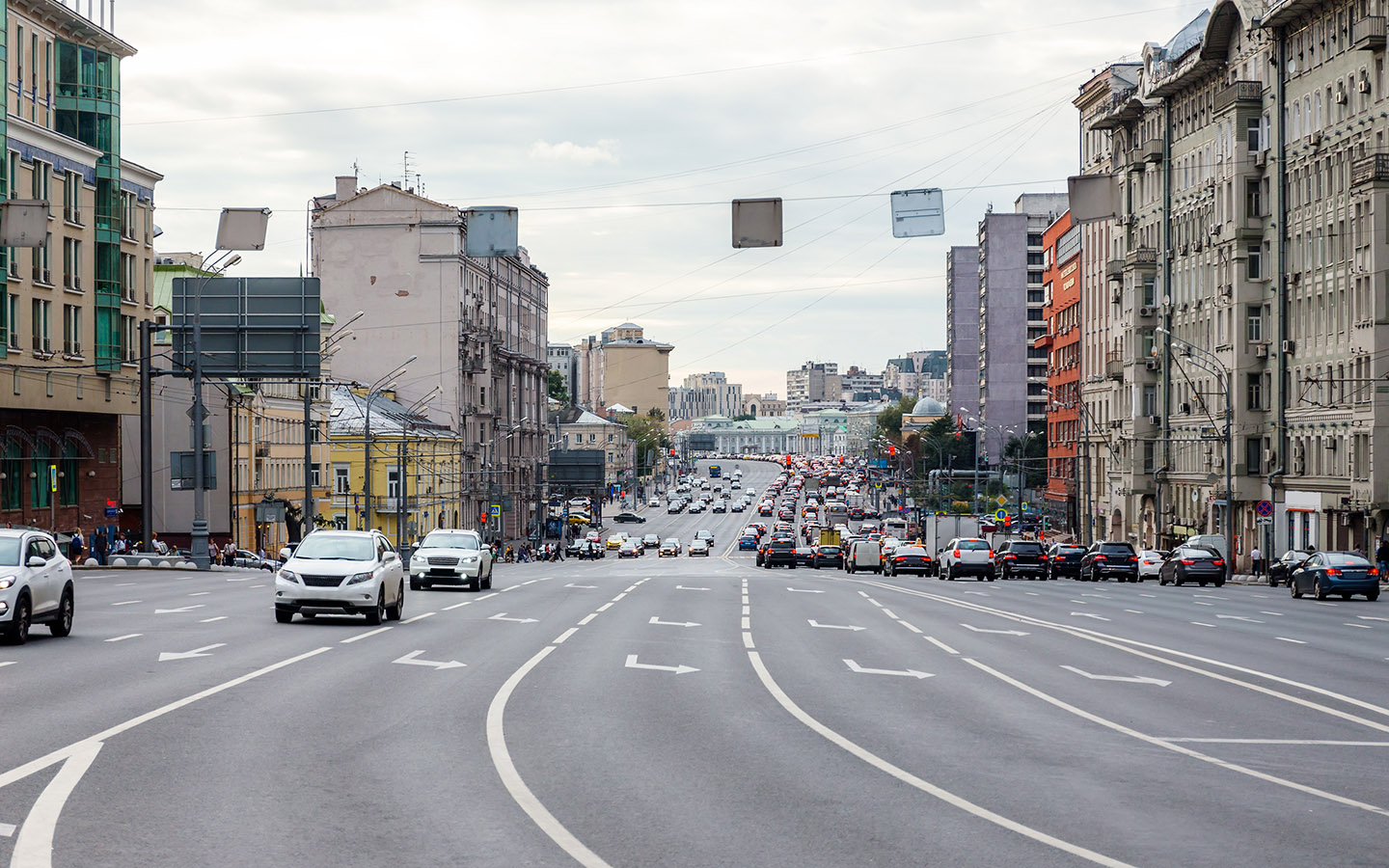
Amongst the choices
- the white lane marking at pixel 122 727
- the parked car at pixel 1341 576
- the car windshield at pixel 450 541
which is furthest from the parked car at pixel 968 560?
the white lane marking at pixel 122 727

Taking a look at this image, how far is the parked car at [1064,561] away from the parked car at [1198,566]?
874 centimetres

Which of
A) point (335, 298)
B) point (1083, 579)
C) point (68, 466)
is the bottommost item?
point (1083, 579)

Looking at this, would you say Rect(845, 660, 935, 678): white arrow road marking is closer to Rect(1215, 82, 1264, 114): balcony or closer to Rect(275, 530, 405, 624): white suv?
Rect(275, 530, 405, 624): white suv

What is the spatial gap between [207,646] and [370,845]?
1429cm

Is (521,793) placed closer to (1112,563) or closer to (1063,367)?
(1112,563)

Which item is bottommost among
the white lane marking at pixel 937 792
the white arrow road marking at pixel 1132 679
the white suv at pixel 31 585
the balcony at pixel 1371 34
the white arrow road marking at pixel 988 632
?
the white arrow road marking at pixel 988 632

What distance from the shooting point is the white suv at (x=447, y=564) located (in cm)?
4247

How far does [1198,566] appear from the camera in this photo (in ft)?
184

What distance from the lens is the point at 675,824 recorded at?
10.3m

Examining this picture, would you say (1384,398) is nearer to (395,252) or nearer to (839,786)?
(839,786)

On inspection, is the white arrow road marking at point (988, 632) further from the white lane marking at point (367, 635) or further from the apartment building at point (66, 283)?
the apartment building at point (66, 283)

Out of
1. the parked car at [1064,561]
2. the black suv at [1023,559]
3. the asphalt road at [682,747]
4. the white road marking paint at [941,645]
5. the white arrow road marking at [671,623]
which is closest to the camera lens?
the asphalt road at [682,747]

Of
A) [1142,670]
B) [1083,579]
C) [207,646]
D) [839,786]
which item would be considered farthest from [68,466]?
[839,786]

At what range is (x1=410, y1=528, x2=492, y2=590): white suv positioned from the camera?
4247 cm
